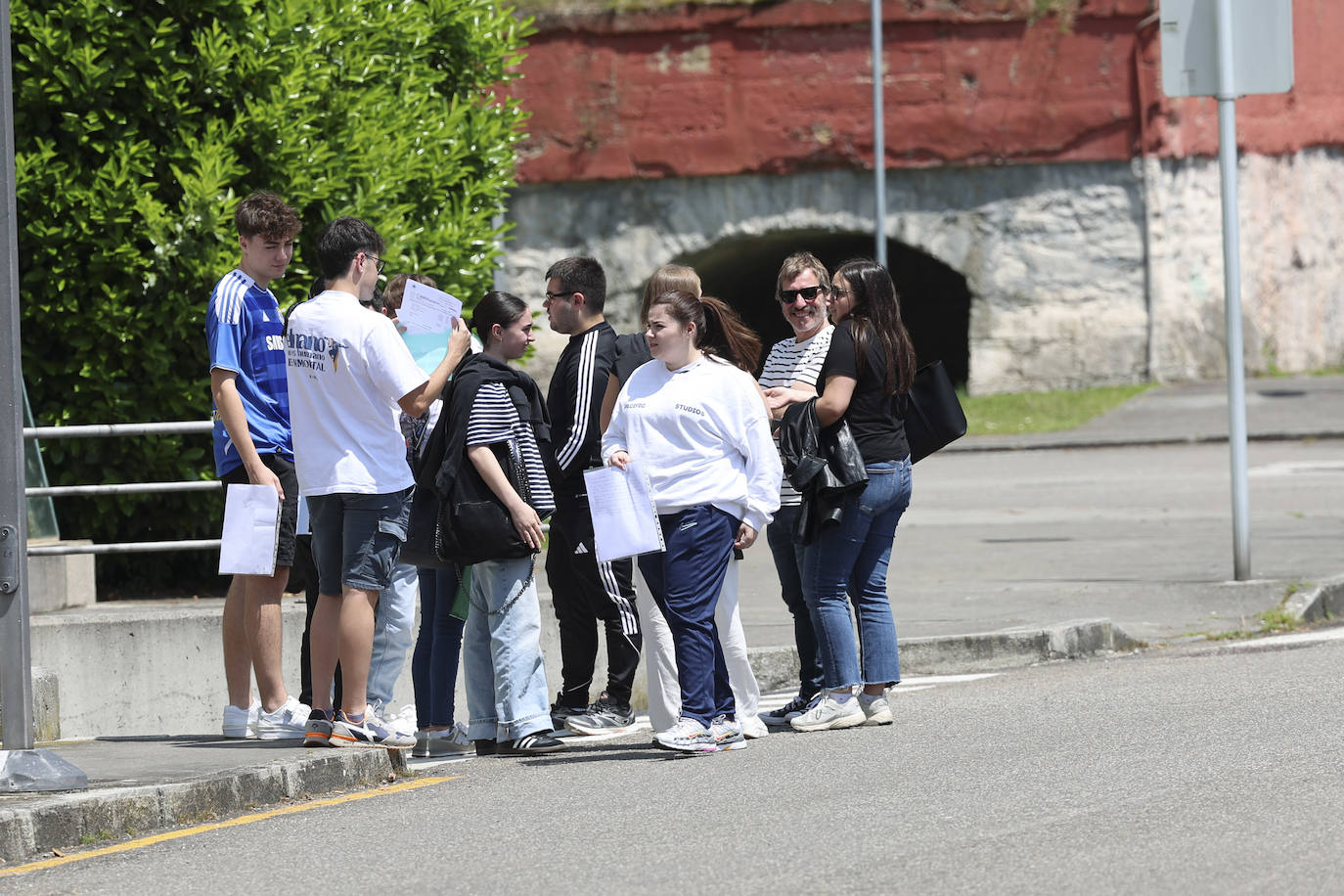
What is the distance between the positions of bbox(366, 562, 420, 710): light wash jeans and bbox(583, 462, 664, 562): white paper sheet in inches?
39.0

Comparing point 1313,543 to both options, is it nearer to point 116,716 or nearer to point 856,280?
point 856,280

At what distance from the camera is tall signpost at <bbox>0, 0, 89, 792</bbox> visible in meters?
6.39

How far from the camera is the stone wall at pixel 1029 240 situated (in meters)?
25.9

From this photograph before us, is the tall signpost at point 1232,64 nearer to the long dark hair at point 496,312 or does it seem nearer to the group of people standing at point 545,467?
the group of people standing at point 545,467

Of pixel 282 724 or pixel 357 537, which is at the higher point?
pixel 357 537

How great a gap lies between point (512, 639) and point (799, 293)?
177cm

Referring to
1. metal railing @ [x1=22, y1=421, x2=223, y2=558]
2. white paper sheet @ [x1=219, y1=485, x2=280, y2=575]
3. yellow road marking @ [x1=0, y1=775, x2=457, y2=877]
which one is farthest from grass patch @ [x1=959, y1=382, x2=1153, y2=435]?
yellow road marking @ [x1=0, y1=775, x2=457, y2=877]

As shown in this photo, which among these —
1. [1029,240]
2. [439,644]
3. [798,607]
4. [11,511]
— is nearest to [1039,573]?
[798,607]

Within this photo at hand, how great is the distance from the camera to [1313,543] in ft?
42.1

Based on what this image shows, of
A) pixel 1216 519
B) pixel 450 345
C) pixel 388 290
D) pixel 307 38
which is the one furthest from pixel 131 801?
pixel 1216 519

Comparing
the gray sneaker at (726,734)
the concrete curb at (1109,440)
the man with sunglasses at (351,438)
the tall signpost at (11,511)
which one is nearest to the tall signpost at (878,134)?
the concrete curb at (1109,440)

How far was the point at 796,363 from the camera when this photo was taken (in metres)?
8.04

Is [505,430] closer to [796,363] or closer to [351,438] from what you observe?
[351,438]

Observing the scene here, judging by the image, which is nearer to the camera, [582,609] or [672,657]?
[672,657]
